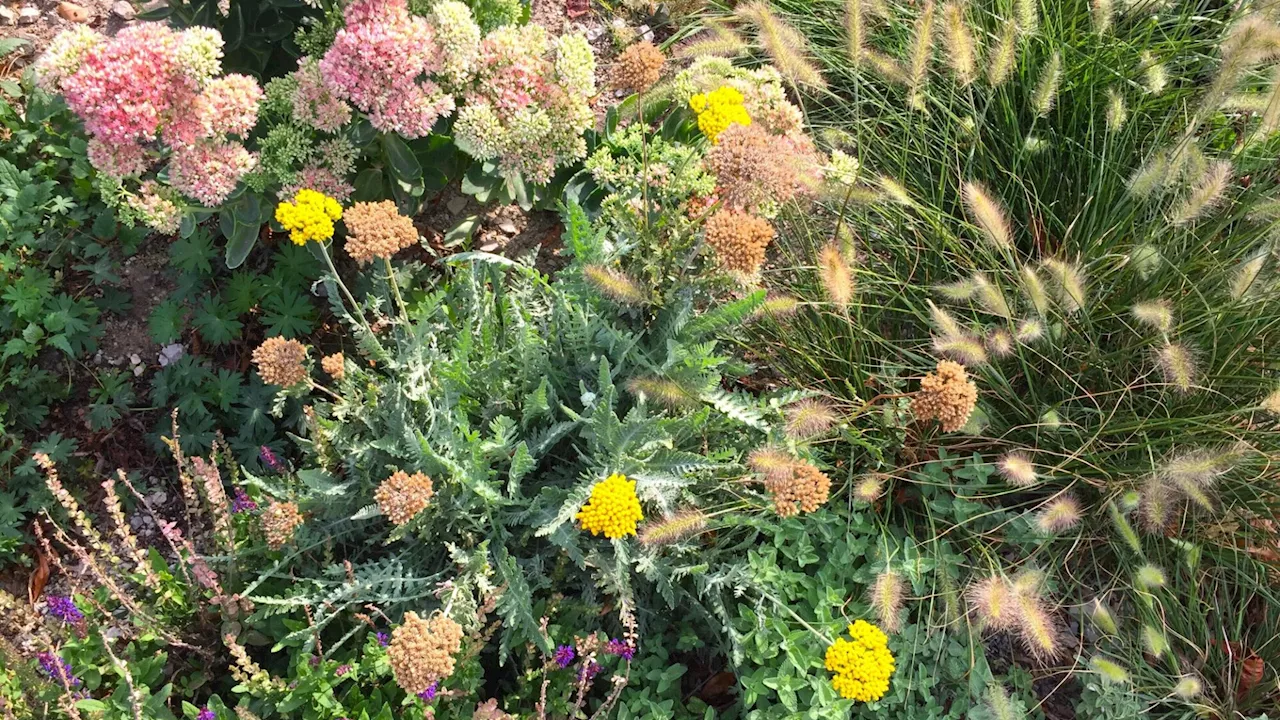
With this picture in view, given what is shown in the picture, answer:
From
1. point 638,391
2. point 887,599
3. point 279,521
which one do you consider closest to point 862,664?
point 887,599

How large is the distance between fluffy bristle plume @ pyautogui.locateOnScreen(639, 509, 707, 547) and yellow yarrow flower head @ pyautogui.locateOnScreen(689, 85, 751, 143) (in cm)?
119

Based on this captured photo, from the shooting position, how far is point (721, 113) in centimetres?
282

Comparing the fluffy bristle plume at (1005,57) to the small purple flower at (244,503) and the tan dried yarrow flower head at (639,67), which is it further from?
the small purple flower at (244,503)

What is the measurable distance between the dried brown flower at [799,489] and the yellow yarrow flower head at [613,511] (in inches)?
16.8

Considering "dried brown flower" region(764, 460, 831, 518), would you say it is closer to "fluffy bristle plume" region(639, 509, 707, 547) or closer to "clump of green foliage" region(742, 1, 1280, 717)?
"fluffy bristle plume" region(639, 509, 707, 547)

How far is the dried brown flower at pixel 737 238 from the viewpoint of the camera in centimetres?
256

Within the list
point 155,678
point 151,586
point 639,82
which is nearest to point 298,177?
point 639,82

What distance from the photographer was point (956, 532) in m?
3.24

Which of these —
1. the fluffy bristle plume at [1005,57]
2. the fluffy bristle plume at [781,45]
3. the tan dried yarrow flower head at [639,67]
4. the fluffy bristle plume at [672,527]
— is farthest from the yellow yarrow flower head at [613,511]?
the fluffy bristle plume at [1005,57]

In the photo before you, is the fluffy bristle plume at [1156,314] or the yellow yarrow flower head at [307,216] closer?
the yellow yarrow flower head at [307,216]

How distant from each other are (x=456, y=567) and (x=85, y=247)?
2328 millimetres

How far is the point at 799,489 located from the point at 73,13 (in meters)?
4.13

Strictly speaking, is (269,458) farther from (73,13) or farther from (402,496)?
(73,13)

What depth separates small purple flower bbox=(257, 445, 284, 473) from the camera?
3.15 meters
